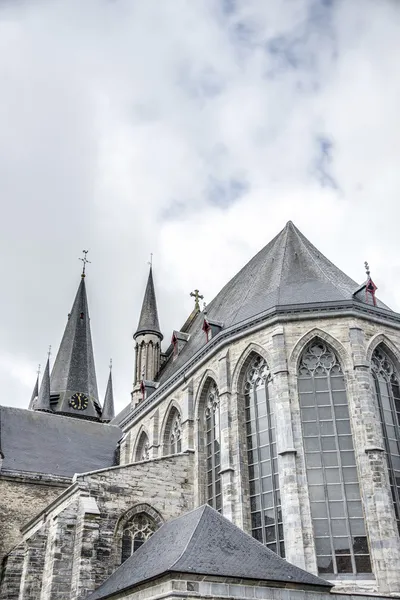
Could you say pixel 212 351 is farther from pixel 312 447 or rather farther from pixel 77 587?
pixel 77 587

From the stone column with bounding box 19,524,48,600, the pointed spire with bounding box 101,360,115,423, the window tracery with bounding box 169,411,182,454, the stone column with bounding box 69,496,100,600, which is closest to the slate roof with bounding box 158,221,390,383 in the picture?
the window tracery with bounding box 169,411,182,454

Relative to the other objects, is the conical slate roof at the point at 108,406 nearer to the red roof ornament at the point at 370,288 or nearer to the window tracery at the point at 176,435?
the window tracery at the point at 176,435

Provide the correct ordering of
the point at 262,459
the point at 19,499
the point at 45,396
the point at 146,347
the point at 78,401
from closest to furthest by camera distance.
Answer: the point at 262,459 → the point at 19,499 → the point at 146,347 → the point at 45,396 → the point at 78,401

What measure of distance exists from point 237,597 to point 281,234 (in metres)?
11.1

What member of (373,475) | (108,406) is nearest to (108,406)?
(108,406)

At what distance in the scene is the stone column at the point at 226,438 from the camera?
12680 mm

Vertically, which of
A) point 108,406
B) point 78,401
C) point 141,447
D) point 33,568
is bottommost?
point 33,568

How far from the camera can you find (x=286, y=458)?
1190cm

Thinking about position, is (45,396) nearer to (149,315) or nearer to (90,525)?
(149,315)

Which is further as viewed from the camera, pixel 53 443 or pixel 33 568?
pixel 53 443

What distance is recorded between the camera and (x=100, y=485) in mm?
12672

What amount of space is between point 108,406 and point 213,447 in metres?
18.7

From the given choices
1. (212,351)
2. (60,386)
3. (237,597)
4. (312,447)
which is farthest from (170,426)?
(60,386)

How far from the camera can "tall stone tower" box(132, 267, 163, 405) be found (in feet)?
68.5
